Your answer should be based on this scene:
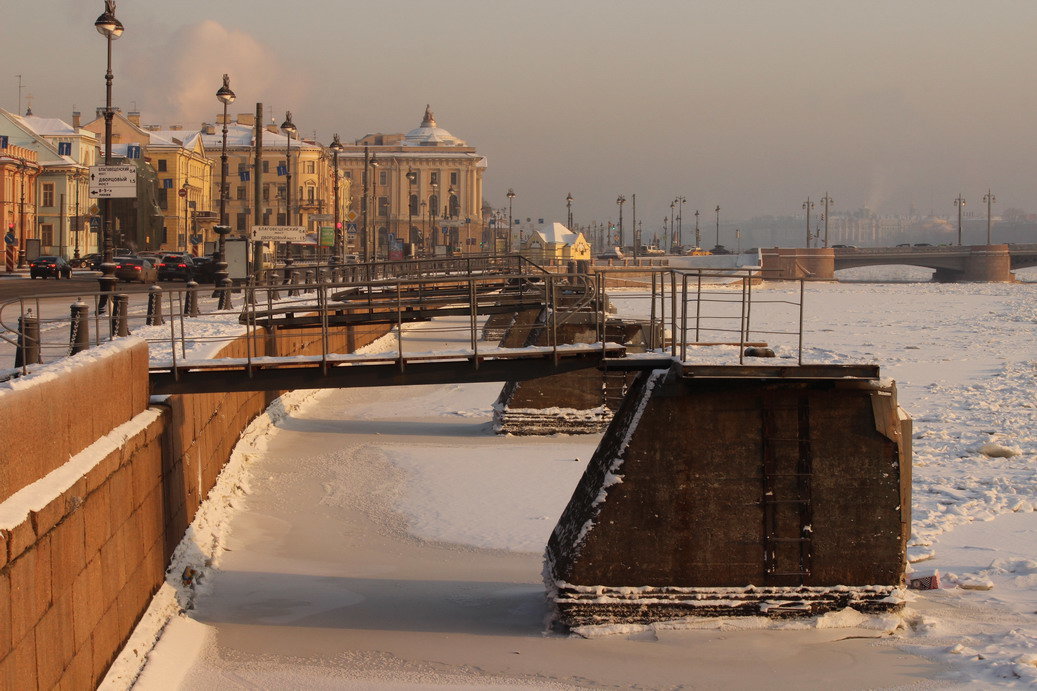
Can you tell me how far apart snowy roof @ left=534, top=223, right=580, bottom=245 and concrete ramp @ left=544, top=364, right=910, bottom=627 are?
6163cm

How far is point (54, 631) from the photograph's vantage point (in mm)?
8938

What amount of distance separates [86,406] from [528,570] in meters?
6.25

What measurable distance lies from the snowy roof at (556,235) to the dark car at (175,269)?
2609 centimetres

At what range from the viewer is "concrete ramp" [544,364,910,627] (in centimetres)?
1327

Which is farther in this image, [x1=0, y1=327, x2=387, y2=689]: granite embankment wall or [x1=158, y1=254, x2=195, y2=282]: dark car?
[x1=158, y1=254, x2=195, y2=282]: dark car

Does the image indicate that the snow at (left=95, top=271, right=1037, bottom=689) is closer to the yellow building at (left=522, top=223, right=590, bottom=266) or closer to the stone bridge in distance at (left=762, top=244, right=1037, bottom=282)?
the yellow building at (left=522, top=223, right=590, bottom=266)

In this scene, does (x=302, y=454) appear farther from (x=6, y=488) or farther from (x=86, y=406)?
(x=6, y=488)

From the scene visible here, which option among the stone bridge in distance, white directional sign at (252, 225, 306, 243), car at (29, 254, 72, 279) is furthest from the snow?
the stone bridge in distance

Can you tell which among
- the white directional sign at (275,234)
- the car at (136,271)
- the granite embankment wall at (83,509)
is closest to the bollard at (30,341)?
the granite embankment wall at (83,509)

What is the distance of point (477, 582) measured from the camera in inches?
580

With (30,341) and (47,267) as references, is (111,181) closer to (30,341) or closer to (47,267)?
(30,341)

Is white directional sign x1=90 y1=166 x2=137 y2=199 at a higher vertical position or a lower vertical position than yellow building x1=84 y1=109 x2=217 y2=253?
lower

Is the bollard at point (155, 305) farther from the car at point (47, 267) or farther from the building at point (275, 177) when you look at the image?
the building at point (275, 177)

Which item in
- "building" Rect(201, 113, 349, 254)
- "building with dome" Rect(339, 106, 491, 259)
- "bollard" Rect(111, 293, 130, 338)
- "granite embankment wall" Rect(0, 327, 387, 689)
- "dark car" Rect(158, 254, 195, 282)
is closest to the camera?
"granite embankment wall" Rect(0, 327, 387, 689)
